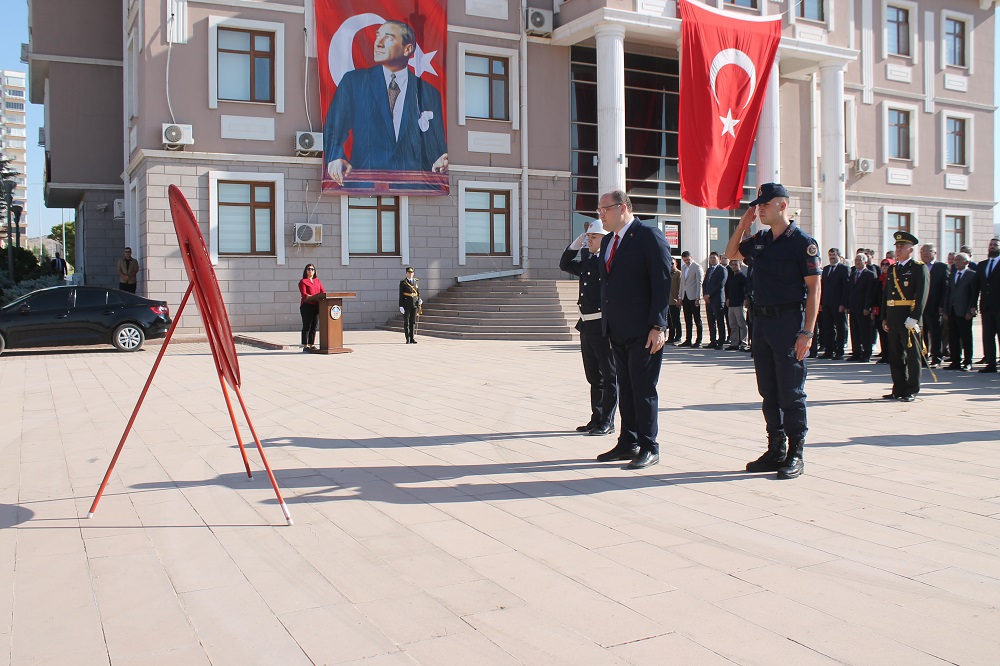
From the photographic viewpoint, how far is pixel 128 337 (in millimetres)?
18516

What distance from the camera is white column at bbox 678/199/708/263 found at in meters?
26.5

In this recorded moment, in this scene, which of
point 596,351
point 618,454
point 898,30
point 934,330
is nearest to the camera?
point 618,454

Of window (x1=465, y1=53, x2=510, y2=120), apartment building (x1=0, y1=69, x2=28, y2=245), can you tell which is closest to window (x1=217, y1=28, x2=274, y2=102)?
window (x1=465, y1=53, x2=510, y2=120)

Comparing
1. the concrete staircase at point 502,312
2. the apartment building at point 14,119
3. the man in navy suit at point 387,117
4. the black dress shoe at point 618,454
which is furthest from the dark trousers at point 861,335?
the apartment building at point 14,119

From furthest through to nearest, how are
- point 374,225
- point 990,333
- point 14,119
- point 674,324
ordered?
point 14,119 → point 374,225 → point 674,324 → point 990,333

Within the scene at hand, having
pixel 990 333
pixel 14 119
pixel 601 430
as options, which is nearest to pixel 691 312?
pixel 990 333

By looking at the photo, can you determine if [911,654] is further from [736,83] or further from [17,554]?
[736,83]

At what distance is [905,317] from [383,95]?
687 inches

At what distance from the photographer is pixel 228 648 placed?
344 centimetres

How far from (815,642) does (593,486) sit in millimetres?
2728

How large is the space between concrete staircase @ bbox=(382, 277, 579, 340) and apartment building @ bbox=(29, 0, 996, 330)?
1.08 meters

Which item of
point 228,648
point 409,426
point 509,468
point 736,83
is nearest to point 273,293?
point 736,83

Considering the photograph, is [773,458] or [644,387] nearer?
[773,458]

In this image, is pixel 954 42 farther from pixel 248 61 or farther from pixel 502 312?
pixel 248 61
